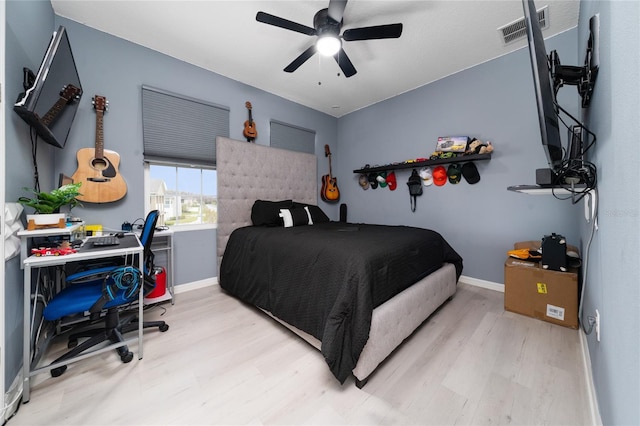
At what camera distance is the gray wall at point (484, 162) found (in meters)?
2.53

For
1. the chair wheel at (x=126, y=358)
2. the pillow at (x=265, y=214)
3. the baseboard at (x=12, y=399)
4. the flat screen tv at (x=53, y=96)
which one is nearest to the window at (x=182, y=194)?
the pillow at (x=265, y=214)

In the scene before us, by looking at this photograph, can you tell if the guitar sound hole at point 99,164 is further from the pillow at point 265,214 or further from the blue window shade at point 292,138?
the blue window shade at point 292,138

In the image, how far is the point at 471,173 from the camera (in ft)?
9.57

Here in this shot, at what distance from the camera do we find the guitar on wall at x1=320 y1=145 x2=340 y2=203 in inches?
171

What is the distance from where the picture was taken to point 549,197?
2480 millimetres

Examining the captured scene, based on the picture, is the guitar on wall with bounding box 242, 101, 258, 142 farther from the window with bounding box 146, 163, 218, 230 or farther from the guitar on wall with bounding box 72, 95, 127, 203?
the guitar on wall with bounding box 72, 95, 127, 203

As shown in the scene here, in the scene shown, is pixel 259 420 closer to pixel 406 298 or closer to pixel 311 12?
pixel 406 298

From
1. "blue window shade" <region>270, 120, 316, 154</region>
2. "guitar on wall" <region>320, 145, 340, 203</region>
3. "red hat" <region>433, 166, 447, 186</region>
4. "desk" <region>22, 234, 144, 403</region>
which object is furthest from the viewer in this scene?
"guitar on wall" <region>320, 145, 340, 203</region>

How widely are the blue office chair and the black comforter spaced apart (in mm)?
899

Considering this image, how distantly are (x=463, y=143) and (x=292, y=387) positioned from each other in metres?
3.19

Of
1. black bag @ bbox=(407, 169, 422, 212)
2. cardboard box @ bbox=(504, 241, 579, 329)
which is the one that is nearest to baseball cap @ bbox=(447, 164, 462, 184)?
black bag @ bbox=(407, 169, 422, 212)

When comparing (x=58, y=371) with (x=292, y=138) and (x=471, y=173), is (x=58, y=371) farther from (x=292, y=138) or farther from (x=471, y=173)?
(x=471, y=173)

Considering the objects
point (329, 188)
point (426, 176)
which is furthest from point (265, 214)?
point (426, 176)

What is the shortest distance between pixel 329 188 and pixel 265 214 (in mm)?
1652
